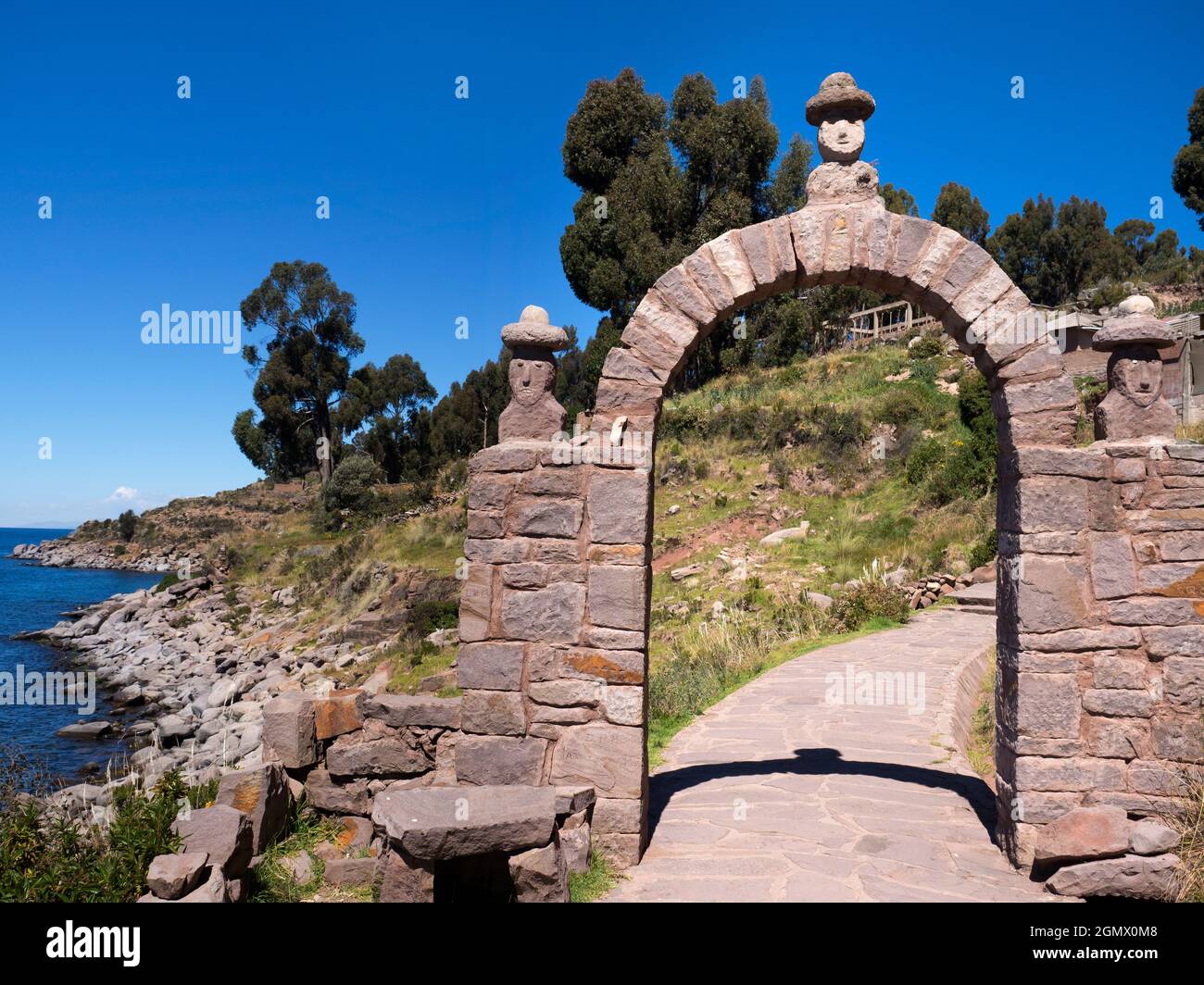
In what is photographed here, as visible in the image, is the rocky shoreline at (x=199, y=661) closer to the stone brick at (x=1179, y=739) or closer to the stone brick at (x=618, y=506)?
the stone brick at (x=618, y=506)

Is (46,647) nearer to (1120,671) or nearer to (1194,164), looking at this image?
(1120,671)

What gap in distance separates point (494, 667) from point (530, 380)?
181cm

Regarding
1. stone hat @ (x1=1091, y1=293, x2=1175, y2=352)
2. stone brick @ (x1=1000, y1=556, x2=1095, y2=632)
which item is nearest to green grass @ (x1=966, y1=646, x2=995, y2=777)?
stone brick @ (x1=1000, y1=556, x2=1095, y2=632)

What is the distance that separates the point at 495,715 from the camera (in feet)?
15.6

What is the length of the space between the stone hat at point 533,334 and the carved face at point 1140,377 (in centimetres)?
341

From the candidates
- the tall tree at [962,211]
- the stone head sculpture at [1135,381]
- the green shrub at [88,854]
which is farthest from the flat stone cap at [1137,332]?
the tall tree at [962,211]

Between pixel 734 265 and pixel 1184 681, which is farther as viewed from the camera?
pixel 734 265

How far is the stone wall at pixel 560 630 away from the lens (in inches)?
184

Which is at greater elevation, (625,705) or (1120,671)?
(1120,671)

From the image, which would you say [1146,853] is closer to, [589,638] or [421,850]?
[589,638]

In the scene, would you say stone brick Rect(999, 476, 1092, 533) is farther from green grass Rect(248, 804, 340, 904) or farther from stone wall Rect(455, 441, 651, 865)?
green grass Rect(248, 804, 340, 904)

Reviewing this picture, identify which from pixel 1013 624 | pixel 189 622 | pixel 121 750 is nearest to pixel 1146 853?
pixel 1013 624

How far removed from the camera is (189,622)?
24578 mm

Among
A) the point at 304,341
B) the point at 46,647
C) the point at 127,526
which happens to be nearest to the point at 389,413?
the point at 304,341
